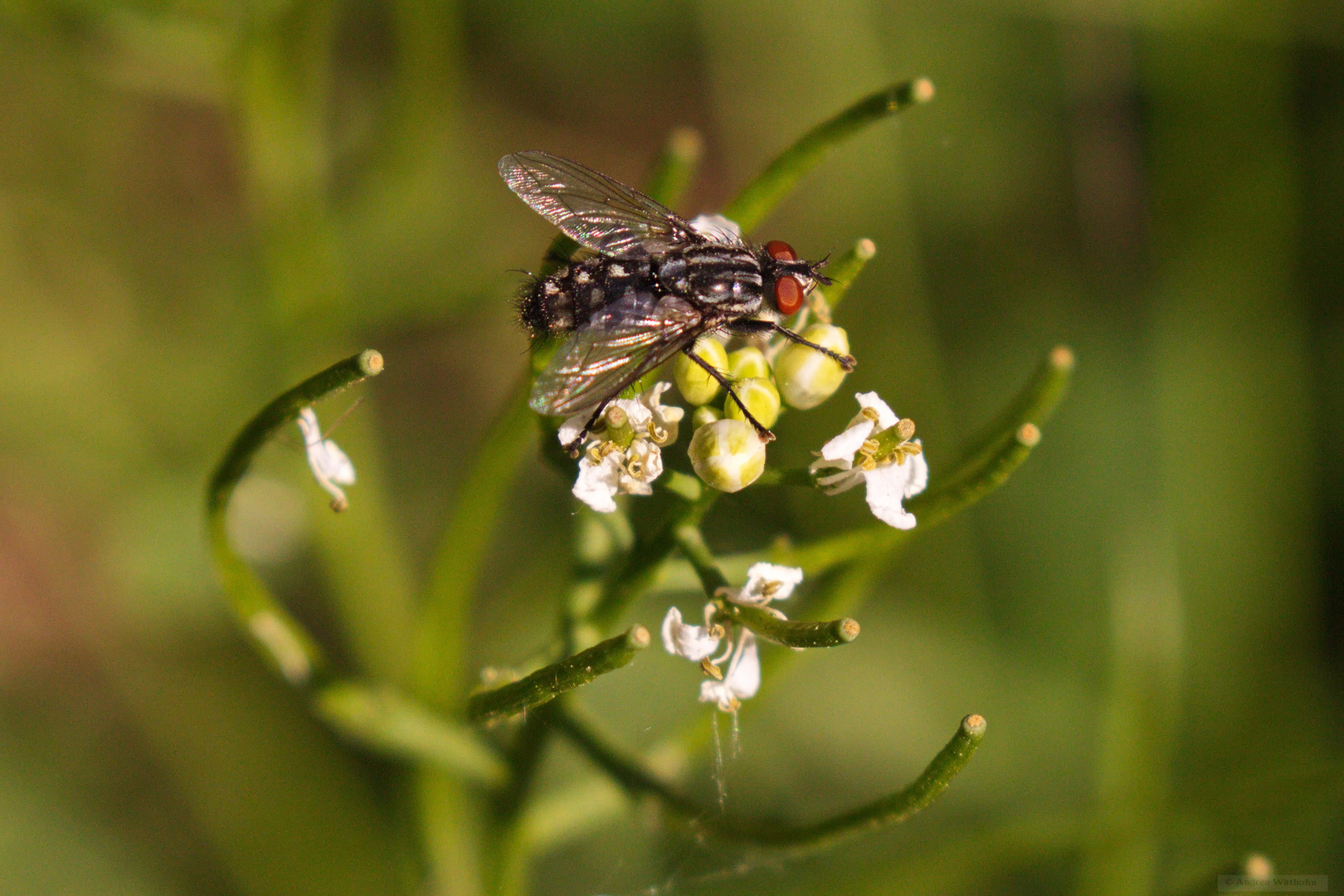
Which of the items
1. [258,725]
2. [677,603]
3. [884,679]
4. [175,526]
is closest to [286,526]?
[175,526]

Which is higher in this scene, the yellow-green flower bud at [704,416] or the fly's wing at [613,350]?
the fly's wing at [613,350]

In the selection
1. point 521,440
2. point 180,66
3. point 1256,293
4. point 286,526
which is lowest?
point 1256,293

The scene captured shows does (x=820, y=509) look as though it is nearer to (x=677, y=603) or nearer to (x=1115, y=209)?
(x=677, y=603)

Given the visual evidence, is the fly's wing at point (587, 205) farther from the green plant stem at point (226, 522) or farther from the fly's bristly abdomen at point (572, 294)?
the green plant stem at point (226, 522)

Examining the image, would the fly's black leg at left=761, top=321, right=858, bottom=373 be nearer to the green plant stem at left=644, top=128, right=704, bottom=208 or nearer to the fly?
the fly

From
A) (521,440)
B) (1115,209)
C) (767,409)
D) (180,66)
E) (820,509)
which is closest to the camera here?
(767,409)

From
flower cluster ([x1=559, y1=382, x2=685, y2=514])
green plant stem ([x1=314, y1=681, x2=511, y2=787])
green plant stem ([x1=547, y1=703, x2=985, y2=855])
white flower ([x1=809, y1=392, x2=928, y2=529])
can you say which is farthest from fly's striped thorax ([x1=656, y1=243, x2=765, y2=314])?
green plant stem ([x1=314, y1=681, x2=511, y2=787])

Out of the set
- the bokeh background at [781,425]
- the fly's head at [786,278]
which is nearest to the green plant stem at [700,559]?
the fly's head at [786,278]
